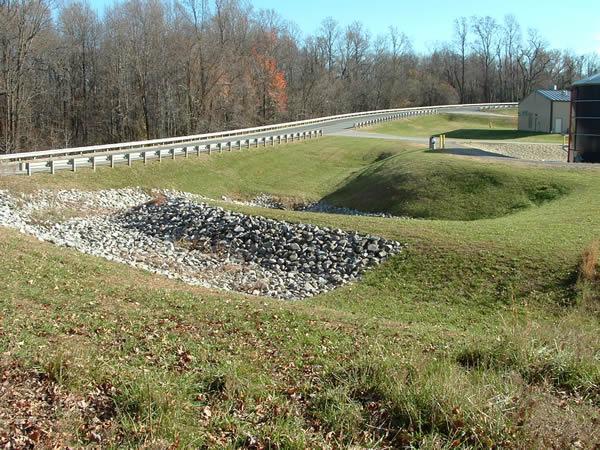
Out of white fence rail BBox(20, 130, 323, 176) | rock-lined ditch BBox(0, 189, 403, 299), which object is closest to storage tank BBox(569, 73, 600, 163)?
rock-lined ditch BBox(0, 189, 403, 299)

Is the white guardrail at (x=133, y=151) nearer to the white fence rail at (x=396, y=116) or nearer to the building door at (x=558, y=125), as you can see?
the white fence rail at (x=396, y=116)

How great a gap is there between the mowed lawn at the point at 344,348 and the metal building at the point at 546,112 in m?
40.0

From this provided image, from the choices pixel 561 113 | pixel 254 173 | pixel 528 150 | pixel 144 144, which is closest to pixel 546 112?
pixel 561 113

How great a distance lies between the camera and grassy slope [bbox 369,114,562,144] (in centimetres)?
5831

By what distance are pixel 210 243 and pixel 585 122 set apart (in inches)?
1025

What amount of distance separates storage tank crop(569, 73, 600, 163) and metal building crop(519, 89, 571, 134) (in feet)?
65.0

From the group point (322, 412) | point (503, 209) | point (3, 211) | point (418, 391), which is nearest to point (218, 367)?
point (322, 412)

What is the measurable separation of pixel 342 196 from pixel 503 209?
37.0 ft

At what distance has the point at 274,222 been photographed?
902 inches

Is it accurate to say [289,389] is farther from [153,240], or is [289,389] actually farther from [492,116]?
[492,116]

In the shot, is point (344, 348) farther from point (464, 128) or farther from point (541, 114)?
point (464, 128)

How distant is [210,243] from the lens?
73.6 ft

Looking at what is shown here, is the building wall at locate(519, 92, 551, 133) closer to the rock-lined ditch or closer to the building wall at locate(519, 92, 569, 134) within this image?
the building wall at locate(519, 92, 569, 134)

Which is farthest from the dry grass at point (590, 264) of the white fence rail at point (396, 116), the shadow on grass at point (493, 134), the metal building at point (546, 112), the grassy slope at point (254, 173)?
the white fence rail at point (396, 116)
